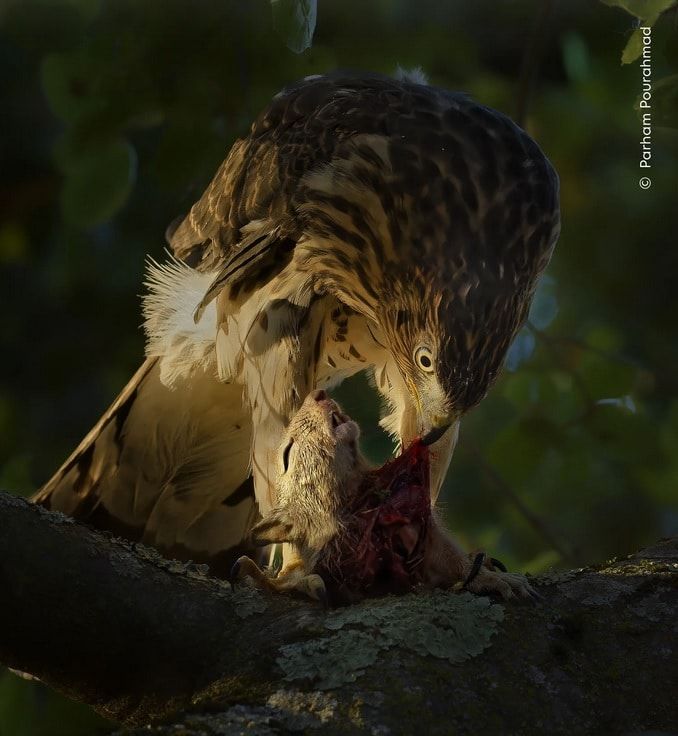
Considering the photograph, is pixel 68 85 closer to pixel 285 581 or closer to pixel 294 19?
pixel 294 19

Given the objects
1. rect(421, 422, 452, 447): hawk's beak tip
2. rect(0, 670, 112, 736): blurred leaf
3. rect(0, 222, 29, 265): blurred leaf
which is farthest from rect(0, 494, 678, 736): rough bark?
rect(0, 222, 29, 265): blurred leaf

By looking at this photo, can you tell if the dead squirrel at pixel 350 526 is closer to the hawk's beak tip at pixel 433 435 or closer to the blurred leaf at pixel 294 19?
the hawk's beak tip at pixel 433 435

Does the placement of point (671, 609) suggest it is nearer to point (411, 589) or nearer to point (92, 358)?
point (411, 589)

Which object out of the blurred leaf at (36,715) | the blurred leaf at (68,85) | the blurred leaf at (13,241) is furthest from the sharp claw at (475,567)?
the blurred leaf at (13,241)

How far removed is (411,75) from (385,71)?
13 cm

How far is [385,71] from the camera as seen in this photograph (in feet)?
14.3

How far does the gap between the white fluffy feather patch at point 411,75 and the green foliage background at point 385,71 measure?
0.04 m

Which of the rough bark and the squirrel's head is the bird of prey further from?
the rough bark

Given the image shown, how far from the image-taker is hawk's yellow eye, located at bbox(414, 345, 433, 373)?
11.5 feet

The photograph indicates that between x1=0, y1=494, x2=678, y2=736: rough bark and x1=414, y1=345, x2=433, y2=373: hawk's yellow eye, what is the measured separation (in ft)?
3.80

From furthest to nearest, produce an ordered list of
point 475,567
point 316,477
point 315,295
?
point 315,295
point 316,477
point 475,567

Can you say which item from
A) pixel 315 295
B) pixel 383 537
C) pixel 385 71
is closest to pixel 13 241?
pixel 315 295

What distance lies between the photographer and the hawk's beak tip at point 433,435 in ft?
10.7

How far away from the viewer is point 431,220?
369 centimetres
